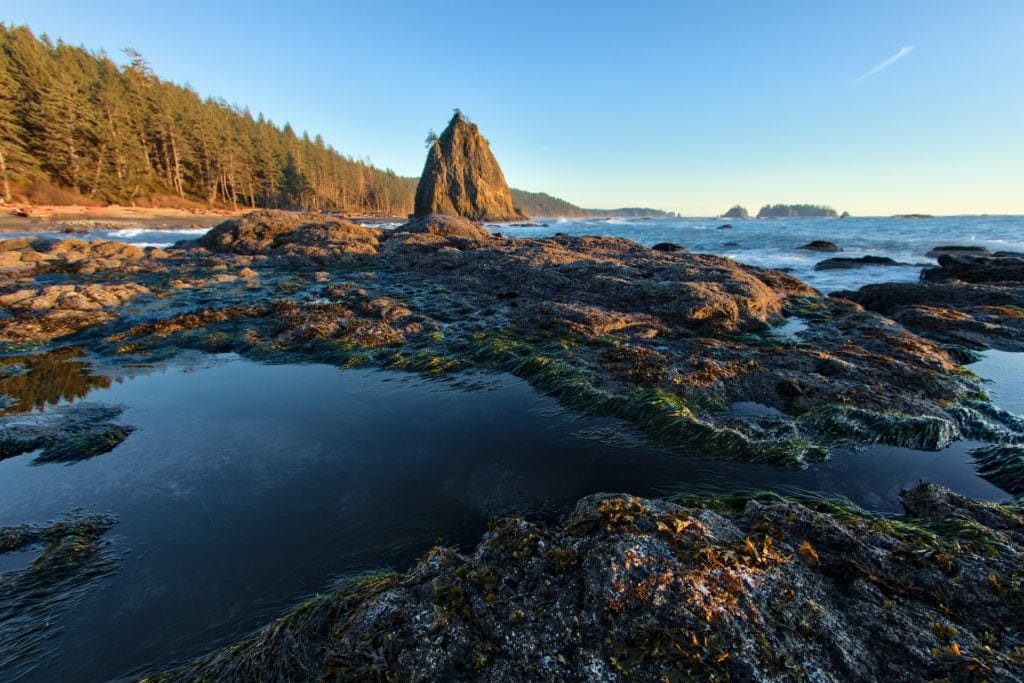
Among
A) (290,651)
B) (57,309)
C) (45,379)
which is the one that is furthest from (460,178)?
(290,651)

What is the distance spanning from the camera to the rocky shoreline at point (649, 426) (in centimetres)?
254

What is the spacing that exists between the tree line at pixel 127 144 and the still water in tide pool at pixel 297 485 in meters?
71.1

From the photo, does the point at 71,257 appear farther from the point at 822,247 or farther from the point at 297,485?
the point at 822,247

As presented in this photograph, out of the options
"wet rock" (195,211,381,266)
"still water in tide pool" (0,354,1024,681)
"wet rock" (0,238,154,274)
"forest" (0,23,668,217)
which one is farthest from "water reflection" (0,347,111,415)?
"forest" (0,23,668,217)

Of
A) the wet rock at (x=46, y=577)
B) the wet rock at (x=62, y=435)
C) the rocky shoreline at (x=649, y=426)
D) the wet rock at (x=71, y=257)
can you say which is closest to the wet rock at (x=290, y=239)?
the wet rock at (x=71, y=257)

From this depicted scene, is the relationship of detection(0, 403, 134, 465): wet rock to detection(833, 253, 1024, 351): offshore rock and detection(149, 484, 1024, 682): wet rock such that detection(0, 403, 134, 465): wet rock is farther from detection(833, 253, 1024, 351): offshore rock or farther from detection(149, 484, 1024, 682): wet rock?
detection(833, 253, 1024, 351): offshore rock

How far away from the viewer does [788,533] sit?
343cm

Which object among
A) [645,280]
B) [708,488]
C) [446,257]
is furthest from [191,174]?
[708,488]

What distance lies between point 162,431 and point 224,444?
119 centimetres

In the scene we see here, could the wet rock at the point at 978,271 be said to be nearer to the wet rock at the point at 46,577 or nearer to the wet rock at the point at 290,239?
the wet rock at the point at 46,577

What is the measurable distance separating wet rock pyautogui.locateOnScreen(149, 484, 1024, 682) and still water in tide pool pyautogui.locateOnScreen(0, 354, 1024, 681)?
28.1 inches

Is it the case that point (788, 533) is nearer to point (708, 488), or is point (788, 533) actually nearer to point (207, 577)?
point (708, 488)

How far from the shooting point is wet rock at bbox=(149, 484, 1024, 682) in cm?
241

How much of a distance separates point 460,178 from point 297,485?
4721 inches
